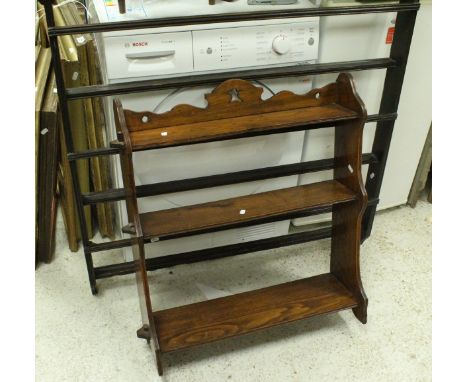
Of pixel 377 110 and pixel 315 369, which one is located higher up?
pixel 377 110

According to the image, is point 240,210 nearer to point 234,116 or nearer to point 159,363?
point 234,116

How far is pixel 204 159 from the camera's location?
5.76ft

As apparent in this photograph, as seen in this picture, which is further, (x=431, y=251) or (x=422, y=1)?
(x=431, y=251)

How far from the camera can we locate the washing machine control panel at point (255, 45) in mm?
1556

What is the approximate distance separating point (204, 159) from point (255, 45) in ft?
1.51

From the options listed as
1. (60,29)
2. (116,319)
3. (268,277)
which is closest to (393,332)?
(268,277)

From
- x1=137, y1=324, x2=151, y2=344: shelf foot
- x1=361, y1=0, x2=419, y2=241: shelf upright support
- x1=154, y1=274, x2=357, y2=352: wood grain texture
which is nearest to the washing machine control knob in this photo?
x1=361, y1=0, x2=419, y2=241: shelf upright support

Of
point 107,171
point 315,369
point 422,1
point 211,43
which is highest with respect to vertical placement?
point 422,1

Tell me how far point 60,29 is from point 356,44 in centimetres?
108

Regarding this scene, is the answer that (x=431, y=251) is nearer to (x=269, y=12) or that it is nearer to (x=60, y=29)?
(x=269, y=12)

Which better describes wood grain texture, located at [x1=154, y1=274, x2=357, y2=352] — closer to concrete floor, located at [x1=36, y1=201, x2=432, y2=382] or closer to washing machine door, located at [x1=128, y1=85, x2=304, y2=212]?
concrete floor, located at [x1=36, y1=201, x2=432, y2=382]

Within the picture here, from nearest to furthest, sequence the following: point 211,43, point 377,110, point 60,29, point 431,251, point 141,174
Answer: point 60,29 → point 211,43 → point 141,174 → point 377,110 → point 431,251

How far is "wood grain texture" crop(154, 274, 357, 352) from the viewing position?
4.99 feet

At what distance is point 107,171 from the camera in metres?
2.03
